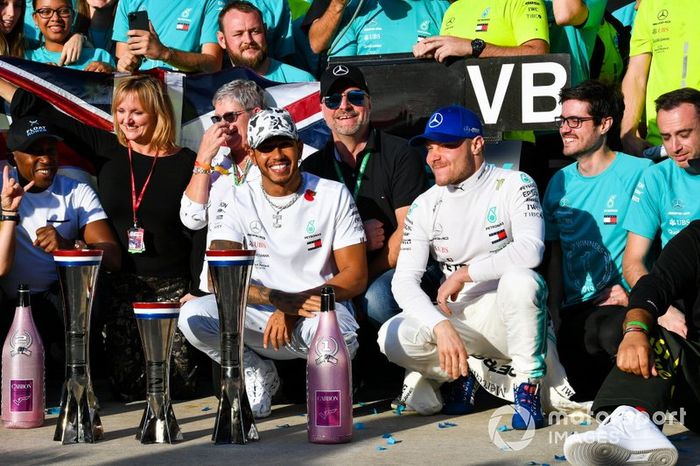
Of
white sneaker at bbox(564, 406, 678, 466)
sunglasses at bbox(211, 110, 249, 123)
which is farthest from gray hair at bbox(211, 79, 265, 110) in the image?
white sneaker at bbox(564, 406, 678, 466)

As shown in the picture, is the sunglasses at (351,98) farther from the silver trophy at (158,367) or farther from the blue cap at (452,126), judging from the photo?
the silver trophy at (158,367)

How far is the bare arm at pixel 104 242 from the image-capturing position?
20.6 ft

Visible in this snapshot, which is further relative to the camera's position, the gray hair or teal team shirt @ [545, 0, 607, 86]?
teal team shirt @ [545, 0, 607, 86]

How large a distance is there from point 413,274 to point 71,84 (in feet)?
8.39

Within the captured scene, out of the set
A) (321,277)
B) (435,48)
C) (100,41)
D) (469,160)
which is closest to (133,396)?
(321,277)

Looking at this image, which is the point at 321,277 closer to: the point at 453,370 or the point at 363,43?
the point at 453,370

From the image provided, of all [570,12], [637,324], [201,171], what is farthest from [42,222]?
[570,12]

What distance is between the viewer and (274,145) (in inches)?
221

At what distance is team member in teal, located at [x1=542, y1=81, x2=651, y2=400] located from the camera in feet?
19.8

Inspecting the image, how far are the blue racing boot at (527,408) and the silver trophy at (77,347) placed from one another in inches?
73.0

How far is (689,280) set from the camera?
502 cm

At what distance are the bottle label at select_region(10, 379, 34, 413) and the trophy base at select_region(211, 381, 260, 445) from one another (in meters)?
1.01

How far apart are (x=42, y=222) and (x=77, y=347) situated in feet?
A: 4.35

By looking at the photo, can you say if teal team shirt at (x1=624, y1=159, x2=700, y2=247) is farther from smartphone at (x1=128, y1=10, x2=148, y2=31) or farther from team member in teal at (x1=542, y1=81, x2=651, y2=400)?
smartphone at (x1=128, y1=10, x2=148, y2=31)
